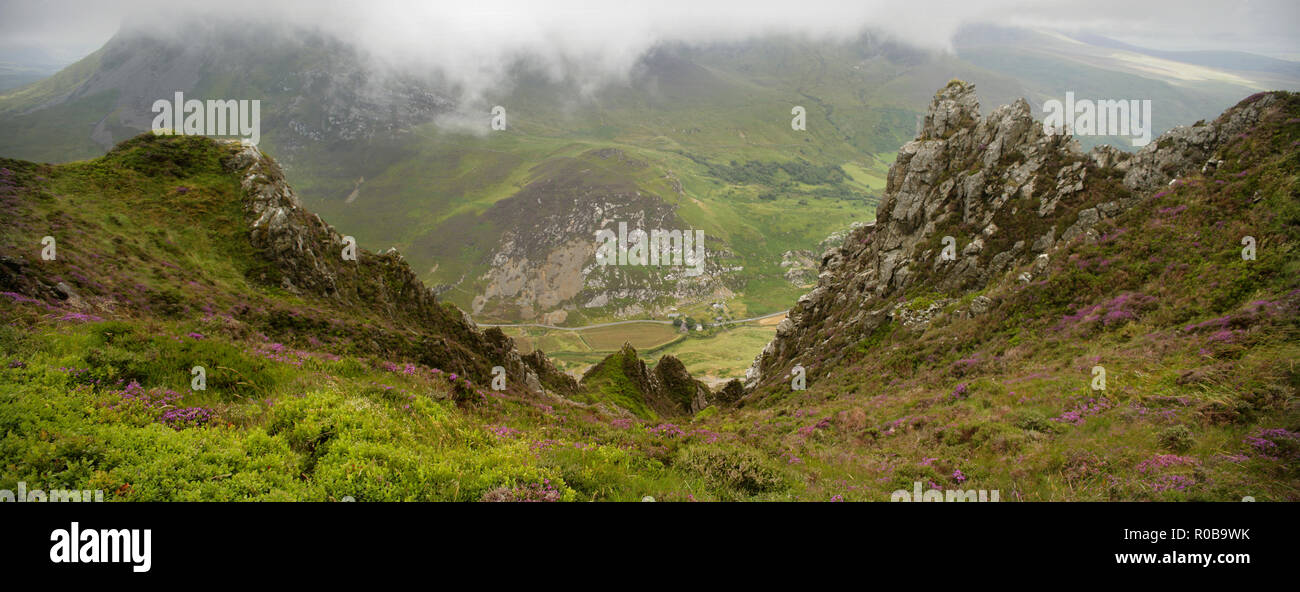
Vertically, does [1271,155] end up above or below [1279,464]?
above

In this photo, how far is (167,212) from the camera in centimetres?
3531

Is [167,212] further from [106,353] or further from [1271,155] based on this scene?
[1271,155]

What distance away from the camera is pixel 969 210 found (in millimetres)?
45906

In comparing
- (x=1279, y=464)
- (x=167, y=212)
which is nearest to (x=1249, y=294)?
(x=1279, y=464)

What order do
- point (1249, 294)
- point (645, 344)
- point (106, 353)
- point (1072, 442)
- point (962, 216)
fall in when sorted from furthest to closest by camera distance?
point (645, 344) → point (962, 216) → point (1249, 294) → point (1072, 442) → point (106, 353)

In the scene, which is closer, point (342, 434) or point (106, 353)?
point (342, 434)

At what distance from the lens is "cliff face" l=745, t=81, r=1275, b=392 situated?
3644cm

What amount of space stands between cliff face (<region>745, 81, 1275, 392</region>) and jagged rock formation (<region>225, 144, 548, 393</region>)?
29.3 metres

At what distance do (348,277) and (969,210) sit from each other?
56.1m

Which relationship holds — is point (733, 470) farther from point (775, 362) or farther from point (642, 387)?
point (775, 362)

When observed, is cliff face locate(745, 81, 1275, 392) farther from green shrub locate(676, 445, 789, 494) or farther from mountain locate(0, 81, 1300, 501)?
green shrub locate(676, 445, 789, 494)
